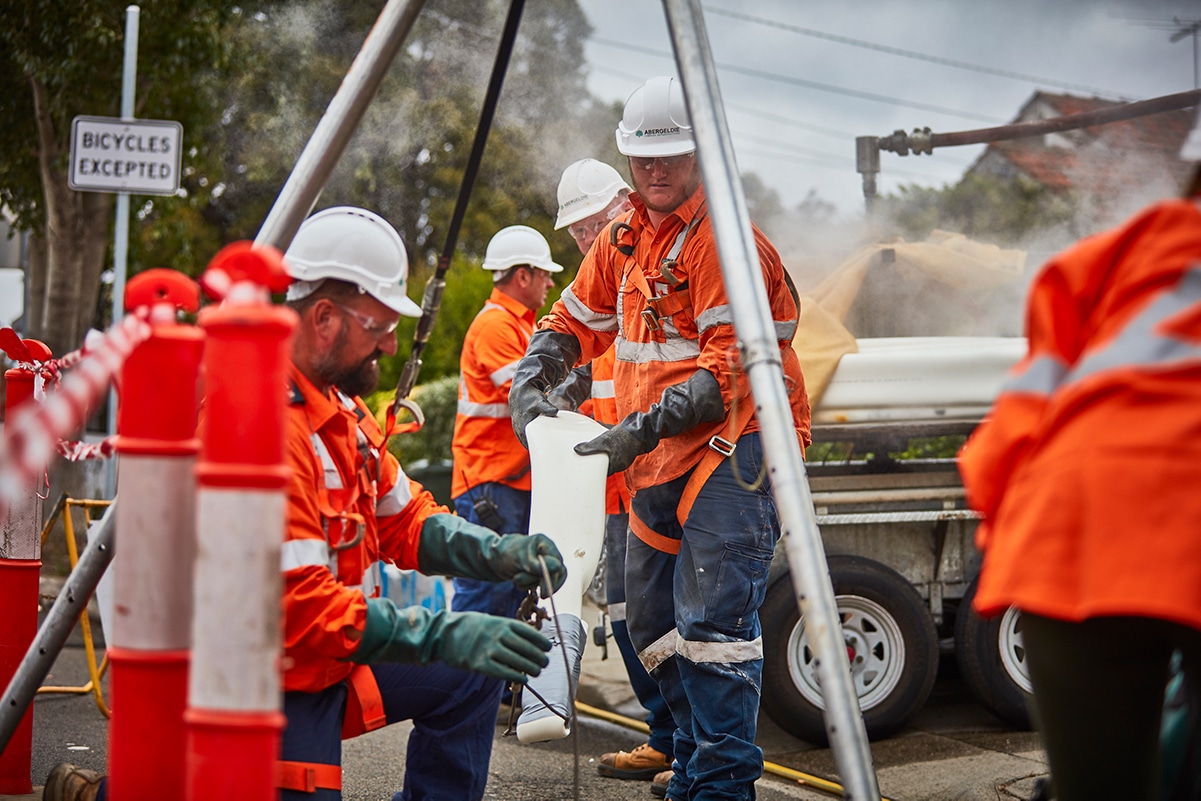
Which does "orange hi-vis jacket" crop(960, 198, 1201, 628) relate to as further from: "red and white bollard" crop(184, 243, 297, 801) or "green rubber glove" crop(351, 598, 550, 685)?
"red and white bollard" crop(184, 243, 297, 801)

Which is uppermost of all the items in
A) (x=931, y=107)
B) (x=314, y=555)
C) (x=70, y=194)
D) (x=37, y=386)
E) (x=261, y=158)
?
(x=261, y=158)

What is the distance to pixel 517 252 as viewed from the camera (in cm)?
598

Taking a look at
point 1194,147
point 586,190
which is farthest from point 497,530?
point 1194,147

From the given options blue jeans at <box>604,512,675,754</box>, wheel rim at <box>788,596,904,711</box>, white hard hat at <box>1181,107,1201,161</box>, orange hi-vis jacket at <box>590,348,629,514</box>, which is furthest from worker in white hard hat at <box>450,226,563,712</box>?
white hard hat at <box>1181,107,1201,161</box>

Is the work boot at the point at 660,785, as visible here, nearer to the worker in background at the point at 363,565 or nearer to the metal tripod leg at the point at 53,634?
the worker in background at the point at 363,565

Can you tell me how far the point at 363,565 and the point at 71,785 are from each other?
3.95 feet

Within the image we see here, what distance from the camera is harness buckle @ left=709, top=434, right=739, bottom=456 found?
11.0 feet

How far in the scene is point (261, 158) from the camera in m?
21.0

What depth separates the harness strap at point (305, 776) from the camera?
7.86 feet

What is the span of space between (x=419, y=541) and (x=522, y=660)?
2.34 ft

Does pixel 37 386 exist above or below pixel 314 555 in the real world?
above

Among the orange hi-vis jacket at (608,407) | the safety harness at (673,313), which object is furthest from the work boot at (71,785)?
the orange hi-vis jacket at (608,407)

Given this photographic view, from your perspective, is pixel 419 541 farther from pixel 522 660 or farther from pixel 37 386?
pixel 37 386

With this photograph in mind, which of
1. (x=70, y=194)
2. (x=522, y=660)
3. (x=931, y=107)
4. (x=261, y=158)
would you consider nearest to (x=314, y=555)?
(x=522, y=660)
